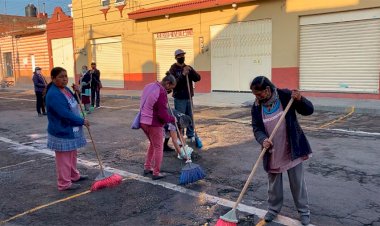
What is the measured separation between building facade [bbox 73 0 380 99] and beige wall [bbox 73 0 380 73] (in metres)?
0.04

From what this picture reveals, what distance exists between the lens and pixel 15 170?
704 centimetres

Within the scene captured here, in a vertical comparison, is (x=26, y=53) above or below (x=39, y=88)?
above

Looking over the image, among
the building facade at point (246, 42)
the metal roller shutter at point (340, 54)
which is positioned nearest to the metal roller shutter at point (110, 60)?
the building facade at point (246, 42)

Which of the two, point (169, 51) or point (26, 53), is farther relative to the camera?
point (26, 53)

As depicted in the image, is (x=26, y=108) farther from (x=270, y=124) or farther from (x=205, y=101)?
(x=270, y=124)

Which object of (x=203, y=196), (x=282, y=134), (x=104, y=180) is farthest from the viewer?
(x=104, y=180)

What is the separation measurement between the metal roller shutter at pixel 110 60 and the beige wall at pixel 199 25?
0.49 metres

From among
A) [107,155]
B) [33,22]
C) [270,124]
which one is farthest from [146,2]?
[33,22]

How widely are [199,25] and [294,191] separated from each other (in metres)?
15.5

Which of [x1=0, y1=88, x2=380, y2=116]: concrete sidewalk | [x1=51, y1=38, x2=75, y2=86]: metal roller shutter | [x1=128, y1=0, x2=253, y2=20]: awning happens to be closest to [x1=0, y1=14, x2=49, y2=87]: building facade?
[x1=51, y1=38, x2=75, y2=86]: metal roller shutter

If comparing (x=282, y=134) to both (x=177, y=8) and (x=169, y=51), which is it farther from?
(x=169, y=51)

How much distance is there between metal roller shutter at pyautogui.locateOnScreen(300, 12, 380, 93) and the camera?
1391cm

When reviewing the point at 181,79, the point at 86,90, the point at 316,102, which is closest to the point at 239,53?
the point at 316,102

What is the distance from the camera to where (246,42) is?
17.3 metres
